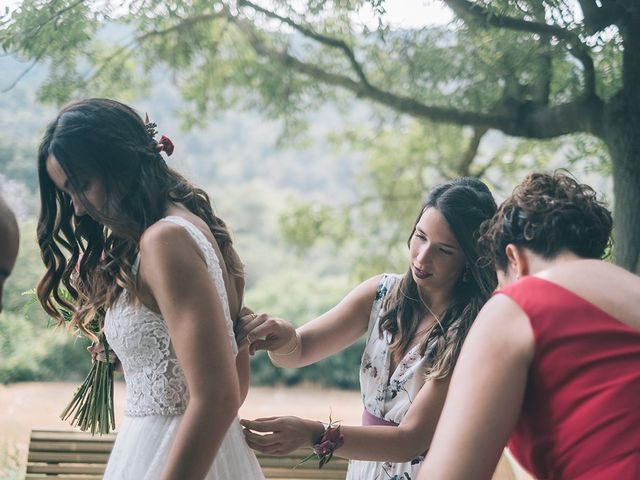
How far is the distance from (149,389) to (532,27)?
2678 millimetres

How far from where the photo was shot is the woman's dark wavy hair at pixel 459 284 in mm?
2088

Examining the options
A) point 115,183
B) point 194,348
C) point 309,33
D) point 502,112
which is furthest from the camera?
point 309,33

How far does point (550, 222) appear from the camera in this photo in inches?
59.5

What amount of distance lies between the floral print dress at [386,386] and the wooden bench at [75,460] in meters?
0.98

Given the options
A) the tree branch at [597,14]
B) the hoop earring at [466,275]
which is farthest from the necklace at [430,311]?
the tree branch at [597,14]

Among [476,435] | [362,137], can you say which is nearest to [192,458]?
[476,435]

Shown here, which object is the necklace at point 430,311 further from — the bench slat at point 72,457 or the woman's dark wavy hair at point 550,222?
the bench slat at point 72,457

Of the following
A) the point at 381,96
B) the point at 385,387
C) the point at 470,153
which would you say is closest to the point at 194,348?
the point at 385,387

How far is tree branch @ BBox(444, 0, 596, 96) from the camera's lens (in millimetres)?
3684

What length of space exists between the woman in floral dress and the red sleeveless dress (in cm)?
66

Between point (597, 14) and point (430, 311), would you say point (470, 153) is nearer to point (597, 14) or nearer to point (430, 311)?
point (597, 14)

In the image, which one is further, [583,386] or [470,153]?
[470,153]

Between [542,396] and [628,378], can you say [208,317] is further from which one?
[628,378]

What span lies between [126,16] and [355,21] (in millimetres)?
1332
